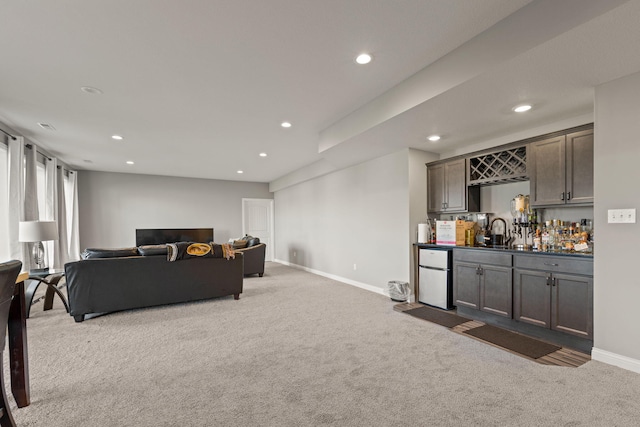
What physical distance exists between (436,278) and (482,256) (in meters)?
0.78

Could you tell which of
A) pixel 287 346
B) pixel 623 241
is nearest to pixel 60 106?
pixel 287 346

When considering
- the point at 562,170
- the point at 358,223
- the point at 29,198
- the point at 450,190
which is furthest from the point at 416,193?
the point at 29,198

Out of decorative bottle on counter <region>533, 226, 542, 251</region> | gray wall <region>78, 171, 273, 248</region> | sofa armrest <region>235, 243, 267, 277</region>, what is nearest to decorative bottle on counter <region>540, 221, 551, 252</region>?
decorative bottle on counter <region>533, 226, 542, 251</region>

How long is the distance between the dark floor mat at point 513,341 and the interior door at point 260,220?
23.9 feet

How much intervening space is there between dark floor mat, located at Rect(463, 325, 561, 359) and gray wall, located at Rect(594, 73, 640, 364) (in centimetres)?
41

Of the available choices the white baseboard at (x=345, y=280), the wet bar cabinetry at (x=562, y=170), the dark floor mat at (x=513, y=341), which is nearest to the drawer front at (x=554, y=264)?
the wet bar cabinetry at (x=562, y=170)

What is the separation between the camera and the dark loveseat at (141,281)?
145 inches

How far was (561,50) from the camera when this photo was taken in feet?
6.64

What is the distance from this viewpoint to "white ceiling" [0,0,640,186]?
77.8 inches

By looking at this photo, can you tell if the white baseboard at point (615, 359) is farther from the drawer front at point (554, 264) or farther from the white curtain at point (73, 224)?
the white curtain at point (73, 224)

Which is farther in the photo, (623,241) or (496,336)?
(496,336)

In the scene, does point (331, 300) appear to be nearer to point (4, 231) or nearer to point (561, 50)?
point (561, 50)

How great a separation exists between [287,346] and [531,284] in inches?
101

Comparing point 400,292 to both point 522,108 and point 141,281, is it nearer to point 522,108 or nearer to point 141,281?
point 522,108
